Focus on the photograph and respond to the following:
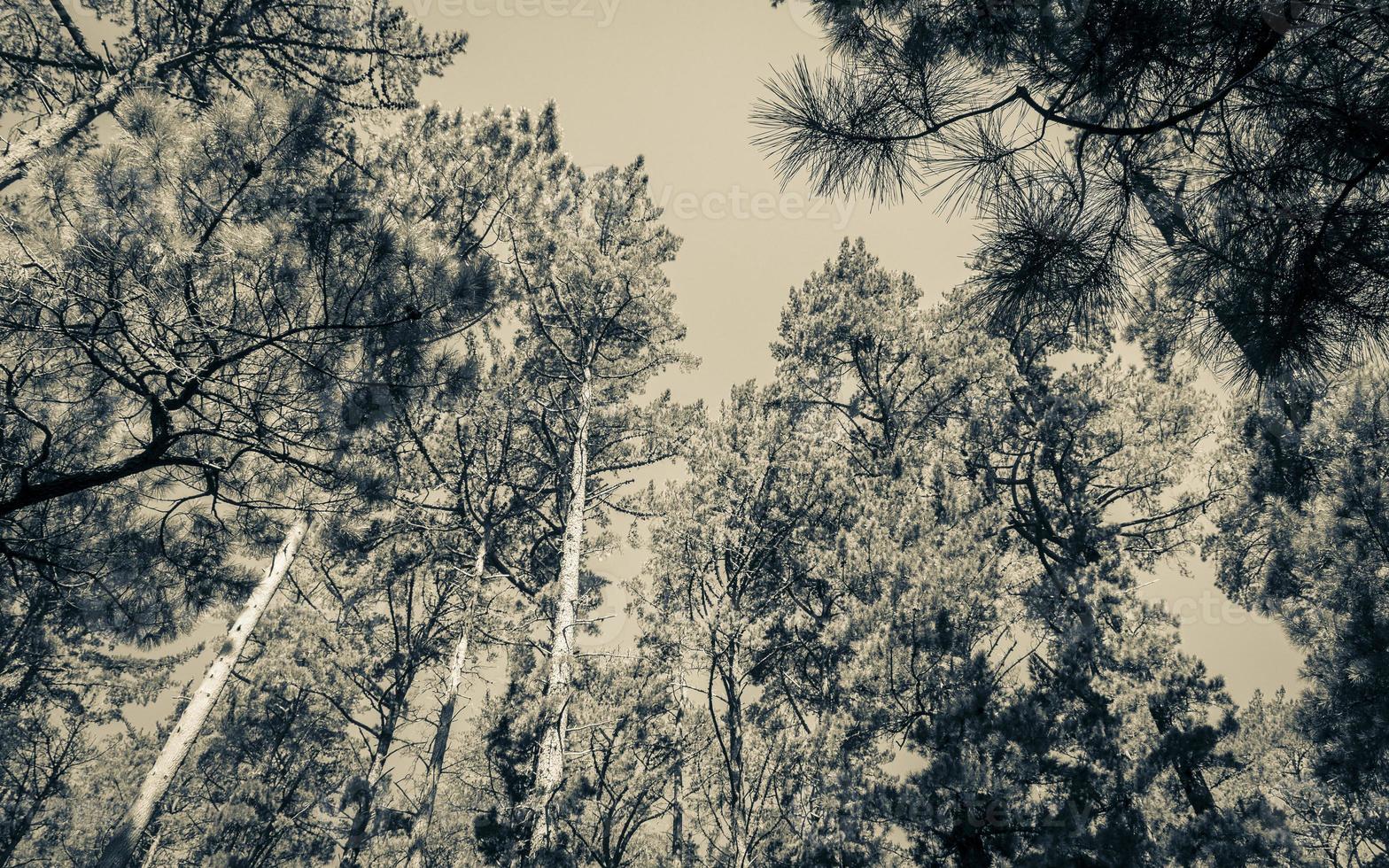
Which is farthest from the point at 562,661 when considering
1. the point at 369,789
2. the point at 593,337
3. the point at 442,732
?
the point at 369,789

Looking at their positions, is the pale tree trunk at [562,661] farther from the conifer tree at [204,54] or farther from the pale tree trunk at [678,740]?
the conifer tree at [204,54]

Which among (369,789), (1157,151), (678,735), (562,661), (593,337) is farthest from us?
(593,337)

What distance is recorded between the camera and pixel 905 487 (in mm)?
7281

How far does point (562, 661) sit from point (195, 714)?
11.9ft

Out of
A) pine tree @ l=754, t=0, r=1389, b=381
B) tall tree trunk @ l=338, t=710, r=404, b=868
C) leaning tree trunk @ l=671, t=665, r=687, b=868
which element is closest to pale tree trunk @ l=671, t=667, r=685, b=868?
leaning tree trunk @ l=671, t=665, r=687, b=868

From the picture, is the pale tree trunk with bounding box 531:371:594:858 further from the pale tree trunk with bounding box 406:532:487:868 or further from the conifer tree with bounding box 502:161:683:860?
the pale tree trunk with bounding box 406:532:487:868

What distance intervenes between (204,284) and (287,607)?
1150 centimetres

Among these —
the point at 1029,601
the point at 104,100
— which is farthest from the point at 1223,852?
the point at 104,100

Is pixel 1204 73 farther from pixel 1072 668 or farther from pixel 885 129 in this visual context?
pixel 1072 668

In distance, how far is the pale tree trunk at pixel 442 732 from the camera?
25.7 ft

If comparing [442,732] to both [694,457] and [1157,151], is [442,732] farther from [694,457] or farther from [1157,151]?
[1157,151]

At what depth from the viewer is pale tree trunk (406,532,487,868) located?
25.7ft

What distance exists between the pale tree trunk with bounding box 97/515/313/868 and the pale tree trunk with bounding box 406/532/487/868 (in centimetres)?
245

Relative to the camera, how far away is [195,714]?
5.55 meters
